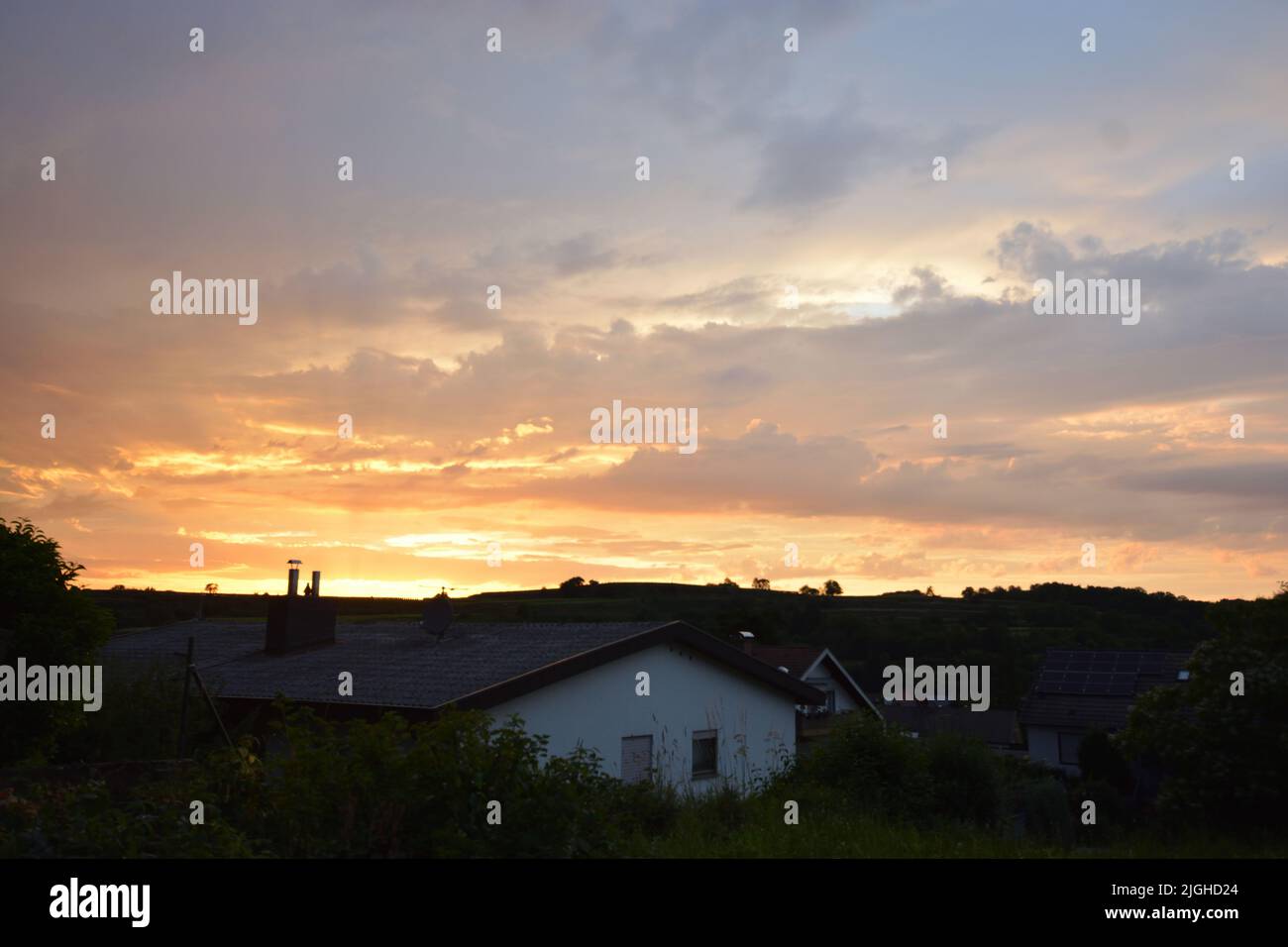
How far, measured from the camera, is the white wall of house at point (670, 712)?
58.1ft

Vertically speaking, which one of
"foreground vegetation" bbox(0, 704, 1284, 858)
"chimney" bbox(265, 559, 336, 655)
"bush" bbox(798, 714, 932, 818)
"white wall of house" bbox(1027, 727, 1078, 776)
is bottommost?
"white wall of house" bbox(1027, 727, 1078, 776)

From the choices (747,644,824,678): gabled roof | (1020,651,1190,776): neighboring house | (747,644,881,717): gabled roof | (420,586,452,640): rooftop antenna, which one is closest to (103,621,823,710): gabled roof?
(420,586,452,640): rooftop antenna

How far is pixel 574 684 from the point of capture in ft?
59.4

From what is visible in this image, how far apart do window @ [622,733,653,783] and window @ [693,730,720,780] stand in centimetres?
146

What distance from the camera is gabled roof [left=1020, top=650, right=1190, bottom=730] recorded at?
41.6 m

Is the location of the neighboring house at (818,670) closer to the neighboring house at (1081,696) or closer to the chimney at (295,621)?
the neighboring house at (1081,696)

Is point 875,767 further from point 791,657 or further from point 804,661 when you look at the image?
point 791,657

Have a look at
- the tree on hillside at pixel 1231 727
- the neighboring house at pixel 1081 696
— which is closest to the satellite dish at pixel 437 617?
the tree on hillside at pixel 1231 727

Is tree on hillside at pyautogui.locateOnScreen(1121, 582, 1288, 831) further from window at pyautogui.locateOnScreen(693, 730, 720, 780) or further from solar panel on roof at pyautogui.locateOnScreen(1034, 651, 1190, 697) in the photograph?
solar panel on roof at pyautogui.locateOnScreen(1034, 651, 1190, 697)

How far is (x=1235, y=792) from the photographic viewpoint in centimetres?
1295

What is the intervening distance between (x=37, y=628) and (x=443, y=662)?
27.0 ft
